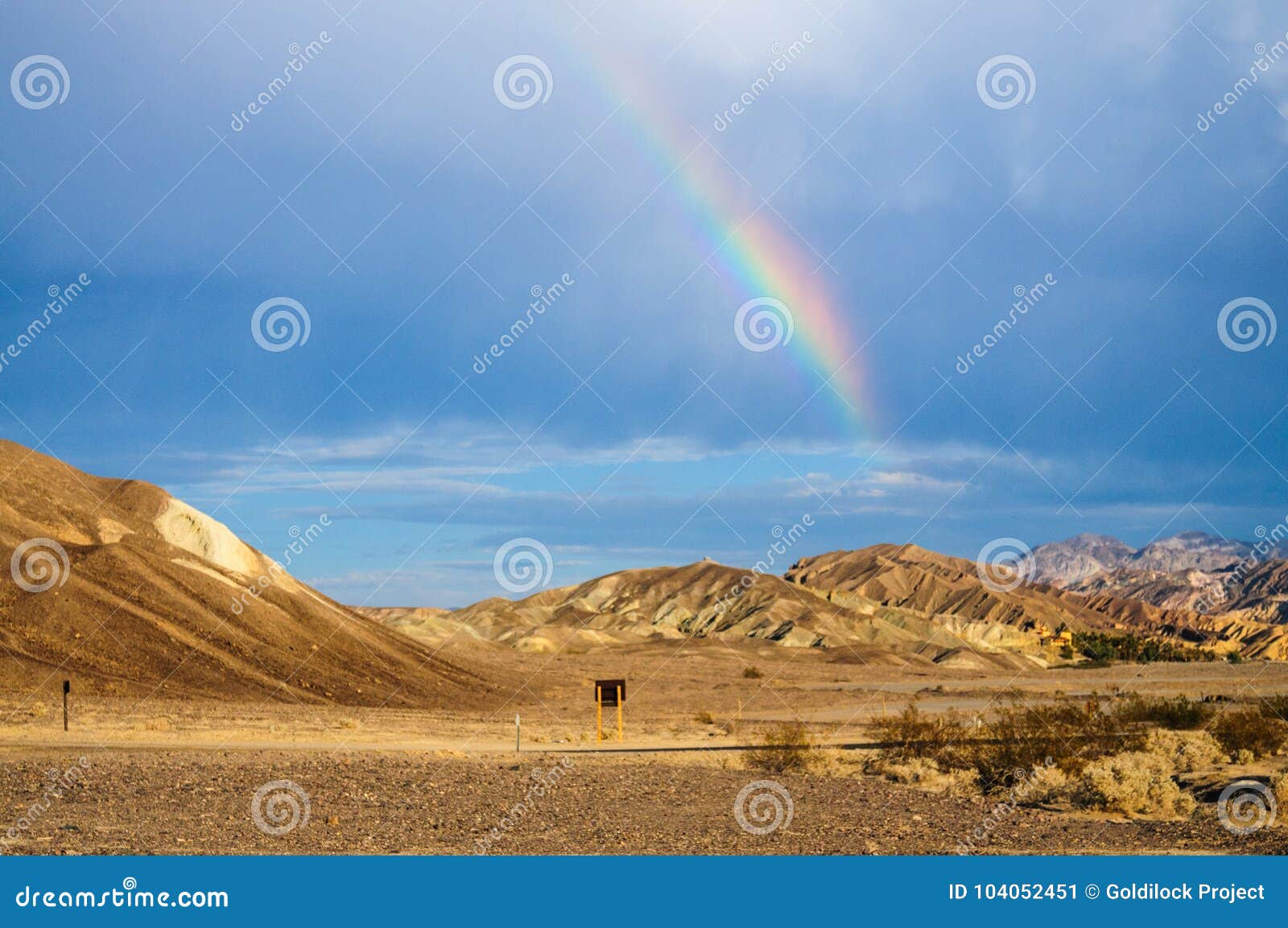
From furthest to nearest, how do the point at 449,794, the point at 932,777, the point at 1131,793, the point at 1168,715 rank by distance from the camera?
1. the point at 1168,715
2. the point at 932,777
3. the point at 449,794
4. the point at 1131,793

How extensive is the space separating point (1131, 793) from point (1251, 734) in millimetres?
9895

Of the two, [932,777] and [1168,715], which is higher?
[1168,715]

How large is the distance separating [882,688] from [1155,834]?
5291cm

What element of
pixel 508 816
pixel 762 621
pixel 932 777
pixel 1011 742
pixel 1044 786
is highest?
pixel 762 621

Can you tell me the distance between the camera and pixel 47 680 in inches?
1775

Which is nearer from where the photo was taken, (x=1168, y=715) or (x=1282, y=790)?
(x=1282, y=790)

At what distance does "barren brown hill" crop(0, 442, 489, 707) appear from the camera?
4850 cm

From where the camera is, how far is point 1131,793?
19656 mm

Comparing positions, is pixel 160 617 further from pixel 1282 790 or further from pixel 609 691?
pixel 1282 790

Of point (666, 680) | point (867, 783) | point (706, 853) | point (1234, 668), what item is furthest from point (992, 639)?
point (706, 853)

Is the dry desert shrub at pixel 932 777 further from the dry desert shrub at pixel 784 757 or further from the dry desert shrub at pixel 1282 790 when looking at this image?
the dry desert shrub at pixel 1282 790

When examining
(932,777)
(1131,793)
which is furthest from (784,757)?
(1131,793)

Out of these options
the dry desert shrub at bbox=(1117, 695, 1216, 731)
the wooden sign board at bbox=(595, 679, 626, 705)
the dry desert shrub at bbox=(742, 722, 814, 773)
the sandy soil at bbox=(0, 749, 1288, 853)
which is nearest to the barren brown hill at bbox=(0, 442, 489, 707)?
the wooden sign board at bbox=(595, 679, 626, 705)

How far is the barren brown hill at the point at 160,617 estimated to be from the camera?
48500 mm
